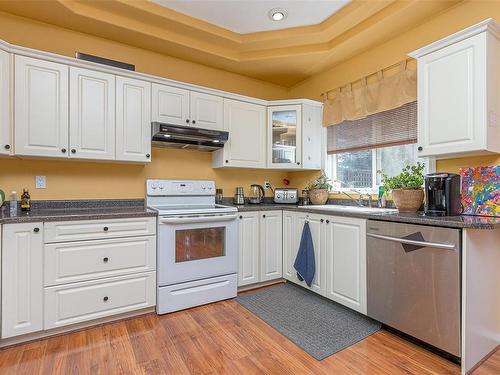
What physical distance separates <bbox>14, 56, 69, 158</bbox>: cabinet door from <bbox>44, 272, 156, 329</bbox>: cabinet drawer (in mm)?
1101

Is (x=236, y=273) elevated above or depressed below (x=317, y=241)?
below

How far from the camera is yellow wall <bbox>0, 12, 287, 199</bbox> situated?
7.82 feet

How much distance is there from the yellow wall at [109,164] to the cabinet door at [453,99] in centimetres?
210

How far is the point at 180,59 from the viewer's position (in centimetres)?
316

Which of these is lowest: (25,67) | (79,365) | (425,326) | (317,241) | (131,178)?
(79,365)

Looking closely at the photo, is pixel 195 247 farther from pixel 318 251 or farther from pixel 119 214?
pixel 318 251

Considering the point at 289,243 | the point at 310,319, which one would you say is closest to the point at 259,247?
the point at 289,243

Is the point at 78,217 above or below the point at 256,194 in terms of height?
below

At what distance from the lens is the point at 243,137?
10.6ft

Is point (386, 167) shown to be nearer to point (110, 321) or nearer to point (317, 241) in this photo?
point (317, 241)

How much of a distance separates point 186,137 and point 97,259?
1349mm

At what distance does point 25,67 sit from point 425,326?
3.47 meters

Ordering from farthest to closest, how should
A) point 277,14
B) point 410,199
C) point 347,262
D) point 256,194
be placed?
point 256,194 → point 277,14 → point 347,262 → point 410,199

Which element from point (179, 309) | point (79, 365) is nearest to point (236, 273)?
point (179, 309)
